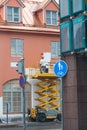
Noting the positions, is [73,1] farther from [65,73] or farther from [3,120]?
[3,120]

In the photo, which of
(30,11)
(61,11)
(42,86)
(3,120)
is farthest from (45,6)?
(61,11)

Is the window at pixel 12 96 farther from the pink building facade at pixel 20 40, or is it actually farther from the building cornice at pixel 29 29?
the building cornice at pixel 29 29

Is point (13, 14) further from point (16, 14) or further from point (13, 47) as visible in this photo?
point (13, 47)

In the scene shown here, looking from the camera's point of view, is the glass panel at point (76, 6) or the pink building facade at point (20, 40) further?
the pink building facade at point (20, 40)

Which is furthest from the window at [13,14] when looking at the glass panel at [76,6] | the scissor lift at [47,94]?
the glass panel at [76,6]

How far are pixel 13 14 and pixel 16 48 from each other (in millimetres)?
3178

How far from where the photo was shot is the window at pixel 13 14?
42688 mm

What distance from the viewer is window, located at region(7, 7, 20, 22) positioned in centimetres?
4269

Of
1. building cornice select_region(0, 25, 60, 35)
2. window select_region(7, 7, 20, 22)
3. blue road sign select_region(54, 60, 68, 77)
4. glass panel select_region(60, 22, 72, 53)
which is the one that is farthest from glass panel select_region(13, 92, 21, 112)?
blue road sign select_region(54, 60, 68, 77)

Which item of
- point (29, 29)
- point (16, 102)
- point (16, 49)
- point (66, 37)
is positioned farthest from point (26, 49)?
point (66, 37)

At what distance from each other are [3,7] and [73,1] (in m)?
25.3

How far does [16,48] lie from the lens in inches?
1671

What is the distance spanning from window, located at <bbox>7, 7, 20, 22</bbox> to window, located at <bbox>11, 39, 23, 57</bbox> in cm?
195

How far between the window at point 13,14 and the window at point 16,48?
1954 millimetres
